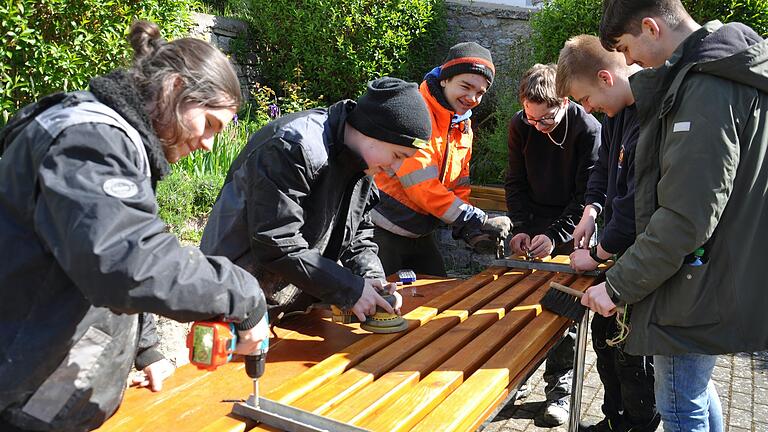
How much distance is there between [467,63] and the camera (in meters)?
3.57

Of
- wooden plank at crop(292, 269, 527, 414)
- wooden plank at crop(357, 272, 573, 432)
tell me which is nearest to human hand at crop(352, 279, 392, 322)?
wooden plank at crop(292, 269, 527, 414)

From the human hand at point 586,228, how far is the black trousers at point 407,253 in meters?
0.91

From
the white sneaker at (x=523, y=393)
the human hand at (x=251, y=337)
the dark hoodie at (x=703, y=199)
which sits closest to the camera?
the human hand at (x=251, y=337)

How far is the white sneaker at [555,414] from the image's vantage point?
3674 millimetres

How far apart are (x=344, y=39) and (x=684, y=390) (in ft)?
20.6

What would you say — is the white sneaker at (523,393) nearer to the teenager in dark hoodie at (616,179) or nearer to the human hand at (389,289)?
the teenager in dark hoodie at (616,179)

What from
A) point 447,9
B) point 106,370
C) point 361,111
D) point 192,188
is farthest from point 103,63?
point 447,9

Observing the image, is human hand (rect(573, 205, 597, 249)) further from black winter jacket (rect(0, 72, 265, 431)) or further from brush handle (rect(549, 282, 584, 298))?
black winter jacket (rect(0, 72, 265, 431))

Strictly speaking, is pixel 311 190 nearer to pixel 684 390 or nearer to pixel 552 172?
pixel 684 390

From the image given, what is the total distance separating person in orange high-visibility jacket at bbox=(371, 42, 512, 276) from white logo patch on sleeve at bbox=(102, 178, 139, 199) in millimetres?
2182

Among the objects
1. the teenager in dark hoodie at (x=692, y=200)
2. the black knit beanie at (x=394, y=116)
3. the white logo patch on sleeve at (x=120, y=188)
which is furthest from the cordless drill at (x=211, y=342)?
the teenager in dark hoodie at (x=692, y=200)

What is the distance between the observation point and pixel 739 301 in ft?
7.12

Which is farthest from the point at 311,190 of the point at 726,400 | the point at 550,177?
the point at 726,400

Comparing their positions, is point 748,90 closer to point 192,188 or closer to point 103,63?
point 192,188
